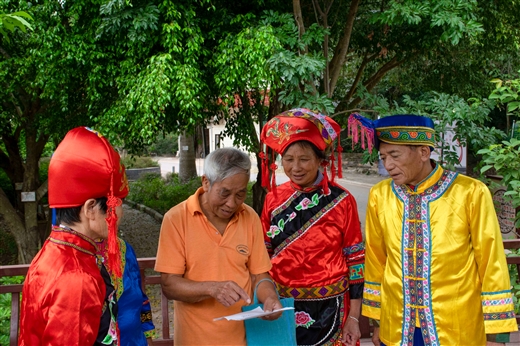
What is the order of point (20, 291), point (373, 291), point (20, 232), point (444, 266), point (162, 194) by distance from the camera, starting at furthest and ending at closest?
point (162, 194)
point (20, 232)
point (20, 291)
point (373, 291)
point (444, 266)

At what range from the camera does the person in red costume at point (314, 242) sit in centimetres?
261

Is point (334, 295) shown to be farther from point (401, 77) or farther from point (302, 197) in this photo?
point (401, 77)

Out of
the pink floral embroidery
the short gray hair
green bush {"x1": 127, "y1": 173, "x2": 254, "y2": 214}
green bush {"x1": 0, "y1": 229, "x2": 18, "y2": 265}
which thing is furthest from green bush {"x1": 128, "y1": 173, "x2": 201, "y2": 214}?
the short gray hair

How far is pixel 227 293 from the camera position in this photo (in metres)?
2.04

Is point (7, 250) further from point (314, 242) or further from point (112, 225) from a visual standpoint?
point (112, 225)

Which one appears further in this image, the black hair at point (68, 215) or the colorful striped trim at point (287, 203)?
the colorful striped trim at point (287, 203)

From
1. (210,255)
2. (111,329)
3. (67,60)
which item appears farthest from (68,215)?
(67,60)

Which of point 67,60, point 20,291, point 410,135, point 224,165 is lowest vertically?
point 20,291

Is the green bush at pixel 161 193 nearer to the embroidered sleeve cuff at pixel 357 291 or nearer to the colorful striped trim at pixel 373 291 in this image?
the embroidered sleeve cuff at pixel 357 291

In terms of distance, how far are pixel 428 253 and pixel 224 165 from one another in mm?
1052

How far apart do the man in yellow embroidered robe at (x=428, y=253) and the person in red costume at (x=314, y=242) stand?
14 centimetres

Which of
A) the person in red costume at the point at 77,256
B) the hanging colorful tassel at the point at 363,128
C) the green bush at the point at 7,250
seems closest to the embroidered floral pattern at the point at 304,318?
the hanging colorful tassel at the point at 363,128

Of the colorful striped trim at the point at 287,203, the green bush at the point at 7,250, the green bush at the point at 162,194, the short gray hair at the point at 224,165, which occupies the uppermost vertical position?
the short gray hair at the point at 224,165

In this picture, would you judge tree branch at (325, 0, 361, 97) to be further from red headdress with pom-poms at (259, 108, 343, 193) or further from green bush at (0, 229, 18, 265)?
green bush at (0, 229, 18, 265)
